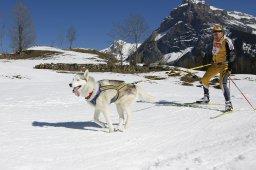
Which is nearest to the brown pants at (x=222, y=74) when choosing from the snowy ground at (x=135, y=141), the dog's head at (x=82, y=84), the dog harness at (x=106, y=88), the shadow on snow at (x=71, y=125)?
the snowy ground at (x=135, y=141)

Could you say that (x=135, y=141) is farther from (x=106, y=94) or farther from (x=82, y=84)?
(x=82, y=84)

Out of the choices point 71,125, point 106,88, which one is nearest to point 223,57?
point 106,88

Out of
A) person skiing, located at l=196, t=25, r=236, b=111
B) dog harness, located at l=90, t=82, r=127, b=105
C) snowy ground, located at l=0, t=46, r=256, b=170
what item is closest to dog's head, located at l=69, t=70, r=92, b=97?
dog harness, located at l=90, t=82, r=127, b=105

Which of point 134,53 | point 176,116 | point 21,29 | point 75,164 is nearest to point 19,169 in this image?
point 75,164

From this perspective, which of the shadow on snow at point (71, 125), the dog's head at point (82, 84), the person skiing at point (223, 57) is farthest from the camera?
the person skiing at point (223, 57)

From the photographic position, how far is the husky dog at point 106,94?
25.9 feet

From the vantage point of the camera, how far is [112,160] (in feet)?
18.3

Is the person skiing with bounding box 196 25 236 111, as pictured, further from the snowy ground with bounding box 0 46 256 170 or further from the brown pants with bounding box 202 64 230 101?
the snowy ground with bounding box 0 46 256 170

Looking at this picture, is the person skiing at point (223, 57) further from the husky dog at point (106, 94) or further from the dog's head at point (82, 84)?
the dog's head at point (82, 84)

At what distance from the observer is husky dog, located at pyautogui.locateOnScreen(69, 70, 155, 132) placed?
25.9ft

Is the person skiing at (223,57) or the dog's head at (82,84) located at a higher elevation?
the person skiing at (223,57)

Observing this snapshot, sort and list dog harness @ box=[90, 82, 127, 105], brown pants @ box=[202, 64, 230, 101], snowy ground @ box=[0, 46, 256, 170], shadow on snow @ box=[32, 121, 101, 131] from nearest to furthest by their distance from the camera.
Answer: snowy ground @ box=[0, 46, 256, 170], dog harness @ box=[90, 82, 127, 105], shadow on snow @ box=[32, 121, 101, 131], brown pants @ box=[202, 64, 230, 101]

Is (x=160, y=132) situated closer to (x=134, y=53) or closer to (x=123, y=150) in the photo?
(x=123, y=150)

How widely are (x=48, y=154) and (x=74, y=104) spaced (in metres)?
7.71
